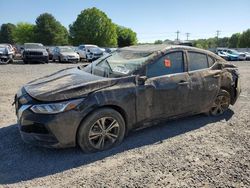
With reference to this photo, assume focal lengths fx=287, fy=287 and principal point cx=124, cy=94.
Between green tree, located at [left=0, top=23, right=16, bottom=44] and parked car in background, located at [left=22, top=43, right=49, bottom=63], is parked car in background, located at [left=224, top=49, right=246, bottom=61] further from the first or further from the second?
green tree, located at [left=0, top=23, right=16, bottom=44]

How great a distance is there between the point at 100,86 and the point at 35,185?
169cm

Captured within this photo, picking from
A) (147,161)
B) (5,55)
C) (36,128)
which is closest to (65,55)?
(5,55)

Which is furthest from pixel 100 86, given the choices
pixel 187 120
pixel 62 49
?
pixel 62 49

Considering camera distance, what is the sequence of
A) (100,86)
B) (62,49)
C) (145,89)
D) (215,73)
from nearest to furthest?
(100,86) → (145,89) → (215,73) → (62,49)

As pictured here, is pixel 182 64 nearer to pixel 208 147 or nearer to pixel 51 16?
pixel 208 147

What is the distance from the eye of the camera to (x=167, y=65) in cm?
519

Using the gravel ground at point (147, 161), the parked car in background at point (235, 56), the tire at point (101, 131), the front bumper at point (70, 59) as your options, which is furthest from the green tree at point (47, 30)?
the tire at point (101, 131)

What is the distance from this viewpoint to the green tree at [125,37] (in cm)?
8062

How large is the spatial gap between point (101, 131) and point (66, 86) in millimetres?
863

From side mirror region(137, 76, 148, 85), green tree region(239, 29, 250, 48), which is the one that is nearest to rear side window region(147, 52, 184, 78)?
side mirror region(137, 76, 148, 85)

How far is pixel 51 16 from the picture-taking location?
73062 millimetres

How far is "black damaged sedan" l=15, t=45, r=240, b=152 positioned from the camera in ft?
13.4

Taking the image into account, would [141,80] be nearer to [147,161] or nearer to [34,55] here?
[147,161]

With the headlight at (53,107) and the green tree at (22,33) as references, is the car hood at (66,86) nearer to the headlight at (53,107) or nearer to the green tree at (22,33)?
the headlight at (53,107)
